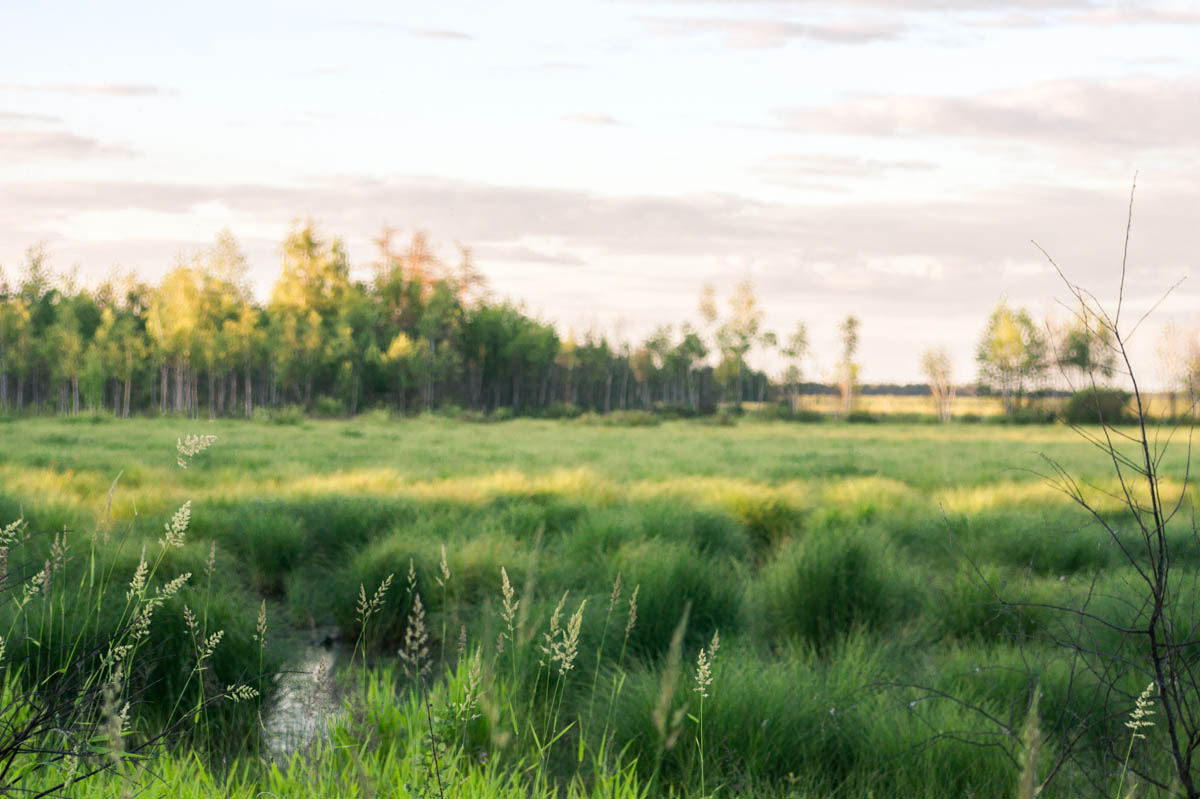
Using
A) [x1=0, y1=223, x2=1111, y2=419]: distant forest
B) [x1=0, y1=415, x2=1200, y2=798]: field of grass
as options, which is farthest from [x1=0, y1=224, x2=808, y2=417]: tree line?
[x1=0, y1=415, x2=1200, y2=798]: field of grass

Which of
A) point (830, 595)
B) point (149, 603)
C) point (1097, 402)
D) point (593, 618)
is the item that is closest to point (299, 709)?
point (593, 618)

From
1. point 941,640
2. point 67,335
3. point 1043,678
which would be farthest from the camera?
point 67,335

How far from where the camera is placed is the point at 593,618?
18.0 ft

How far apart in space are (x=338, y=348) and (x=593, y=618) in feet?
155

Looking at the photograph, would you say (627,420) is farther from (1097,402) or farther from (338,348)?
(1097,402)

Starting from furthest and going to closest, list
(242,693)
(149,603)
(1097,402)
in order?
(149,603) → (242,693) → (1097,402)

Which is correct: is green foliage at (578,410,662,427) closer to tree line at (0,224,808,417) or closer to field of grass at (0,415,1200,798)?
tree line at (0,224,808,417)

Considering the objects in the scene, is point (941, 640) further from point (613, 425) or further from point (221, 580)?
point (613, 425)

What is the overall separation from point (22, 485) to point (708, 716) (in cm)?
848

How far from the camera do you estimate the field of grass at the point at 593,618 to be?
3.42 metres

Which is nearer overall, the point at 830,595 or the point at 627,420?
the point at 830,595

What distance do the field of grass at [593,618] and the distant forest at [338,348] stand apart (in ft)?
123

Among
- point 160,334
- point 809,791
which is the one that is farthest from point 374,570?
point 160,334

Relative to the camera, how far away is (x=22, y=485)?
912 cm
